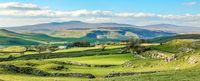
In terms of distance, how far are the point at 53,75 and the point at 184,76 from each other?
102 feet

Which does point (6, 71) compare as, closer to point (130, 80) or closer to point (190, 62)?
point (130, 80)

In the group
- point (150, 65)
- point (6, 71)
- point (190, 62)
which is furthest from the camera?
point (150, 65)

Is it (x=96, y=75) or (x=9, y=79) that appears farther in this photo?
(x=96, y=75)

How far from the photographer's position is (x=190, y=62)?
100062 millimetres

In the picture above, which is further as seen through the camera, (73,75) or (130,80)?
(73,75)

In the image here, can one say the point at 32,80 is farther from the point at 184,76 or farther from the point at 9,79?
the point at 184,76

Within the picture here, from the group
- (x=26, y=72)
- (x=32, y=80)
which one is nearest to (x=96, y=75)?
(x=26, y=72)

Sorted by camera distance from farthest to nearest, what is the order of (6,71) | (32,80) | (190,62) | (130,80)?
(190,62)
(6,71)
(32,80)
(130,80)

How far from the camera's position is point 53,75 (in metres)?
90.8

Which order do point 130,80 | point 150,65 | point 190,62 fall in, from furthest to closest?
point 150,65 < point 190,62 < point 130,80

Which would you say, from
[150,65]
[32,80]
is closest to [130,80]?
[32,80]

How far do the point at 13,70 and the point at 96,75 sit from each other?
17.9 m

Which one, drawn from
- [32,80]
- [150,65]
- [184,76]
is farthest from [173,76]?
[150,65]

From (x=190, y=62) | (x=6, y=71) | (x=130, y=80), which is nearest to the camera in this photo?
(x=130, y=80)
